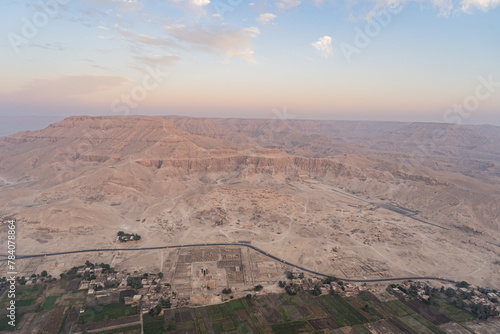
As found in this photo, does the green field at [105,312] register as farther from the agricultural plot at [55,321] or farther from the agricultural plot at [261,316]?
the agricultural plot at [55,321]

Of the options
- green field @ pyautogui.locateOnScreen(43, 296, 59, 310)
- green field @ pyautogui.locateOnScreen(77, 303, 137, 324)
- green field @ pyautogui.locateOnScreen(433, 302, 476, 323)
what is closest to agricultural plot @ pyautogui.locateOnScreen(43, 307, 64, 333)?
green field @ pyautogui.locateOnScreen(43, 296, 59, 310)

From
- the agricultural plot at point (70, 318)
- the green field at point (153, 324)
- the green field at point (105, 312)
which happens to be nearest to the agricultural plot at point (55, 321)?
the agricultural plot at point (70, 318)

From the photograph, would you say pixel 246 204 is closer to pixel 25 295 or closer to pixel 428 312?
pixel 428 312

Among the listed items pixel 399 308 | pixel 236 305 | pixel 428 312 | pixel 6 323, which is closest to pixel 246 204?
pixel 236 305

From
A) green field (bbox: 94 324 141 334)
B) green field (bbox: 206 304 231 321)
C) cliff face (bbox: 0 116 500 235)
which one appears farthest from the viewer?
cliff face (bbox: 0 116 500 235)

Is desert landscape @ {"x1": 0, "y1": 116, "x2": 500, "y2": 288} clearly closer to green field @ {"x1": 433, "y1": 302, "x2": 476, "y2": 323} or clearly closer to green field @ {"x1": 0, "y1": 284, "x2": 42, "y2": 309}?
green field @ {"x1": 0, "y1": 284, "x2": 42, "y2": 309}

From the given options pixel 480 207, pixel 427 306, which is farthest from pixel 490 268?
pixel 480 207

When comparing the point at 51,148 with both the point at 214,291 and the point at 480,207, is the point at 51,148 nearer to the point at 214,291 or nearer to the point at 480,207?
the point at 214,291
